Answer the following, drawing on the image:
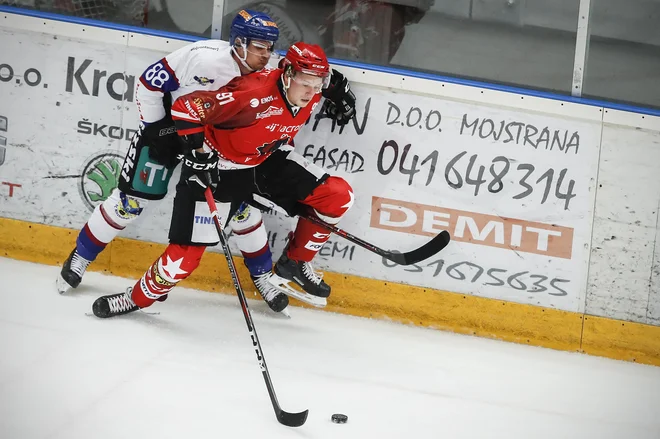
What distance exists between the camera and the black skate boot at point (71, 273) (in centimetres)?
352

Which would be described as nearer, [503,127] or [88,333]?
[88,333]

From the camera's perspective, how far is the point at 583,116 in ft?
11.9

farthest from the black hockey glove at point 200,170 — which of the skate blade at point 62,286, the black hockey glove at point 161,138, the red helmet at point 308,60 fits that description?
the skate blade at point 62,286

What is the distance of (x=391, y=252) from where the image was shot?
354 centimetres

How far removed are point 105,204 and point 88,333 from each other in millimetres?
665

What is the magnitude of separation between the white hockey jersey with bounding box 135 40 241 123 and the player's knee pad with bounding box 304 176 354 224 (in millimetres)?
594

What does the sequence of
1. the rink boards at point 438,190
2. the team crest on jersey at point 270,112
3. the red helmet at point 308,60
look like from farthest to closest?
the rink boards at point 438,190 < the team crest on jersey at point 270,112 < the red helmet at point 308,60

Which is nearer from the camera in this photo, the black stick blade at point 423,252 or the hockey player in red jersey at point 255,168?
the hockey player in red jersey at point 255,168

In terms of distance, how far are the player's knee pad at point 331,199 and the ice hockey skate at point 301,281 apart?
26cm

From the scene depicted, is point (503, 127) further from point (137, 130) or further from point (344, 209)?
point (137, 130)

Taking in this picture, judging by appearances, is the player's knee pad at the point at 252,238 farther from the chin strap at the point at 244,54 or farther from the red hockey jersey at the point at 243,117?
the chin strap at the point at 244,54

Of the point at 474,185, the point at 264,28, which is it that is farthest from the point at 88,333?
the point at 474,185

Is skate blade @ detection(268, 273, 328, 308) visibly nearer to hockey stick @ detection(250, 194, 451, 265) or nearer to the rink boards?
the rink boards

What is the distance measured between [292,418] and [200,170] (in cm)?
104
